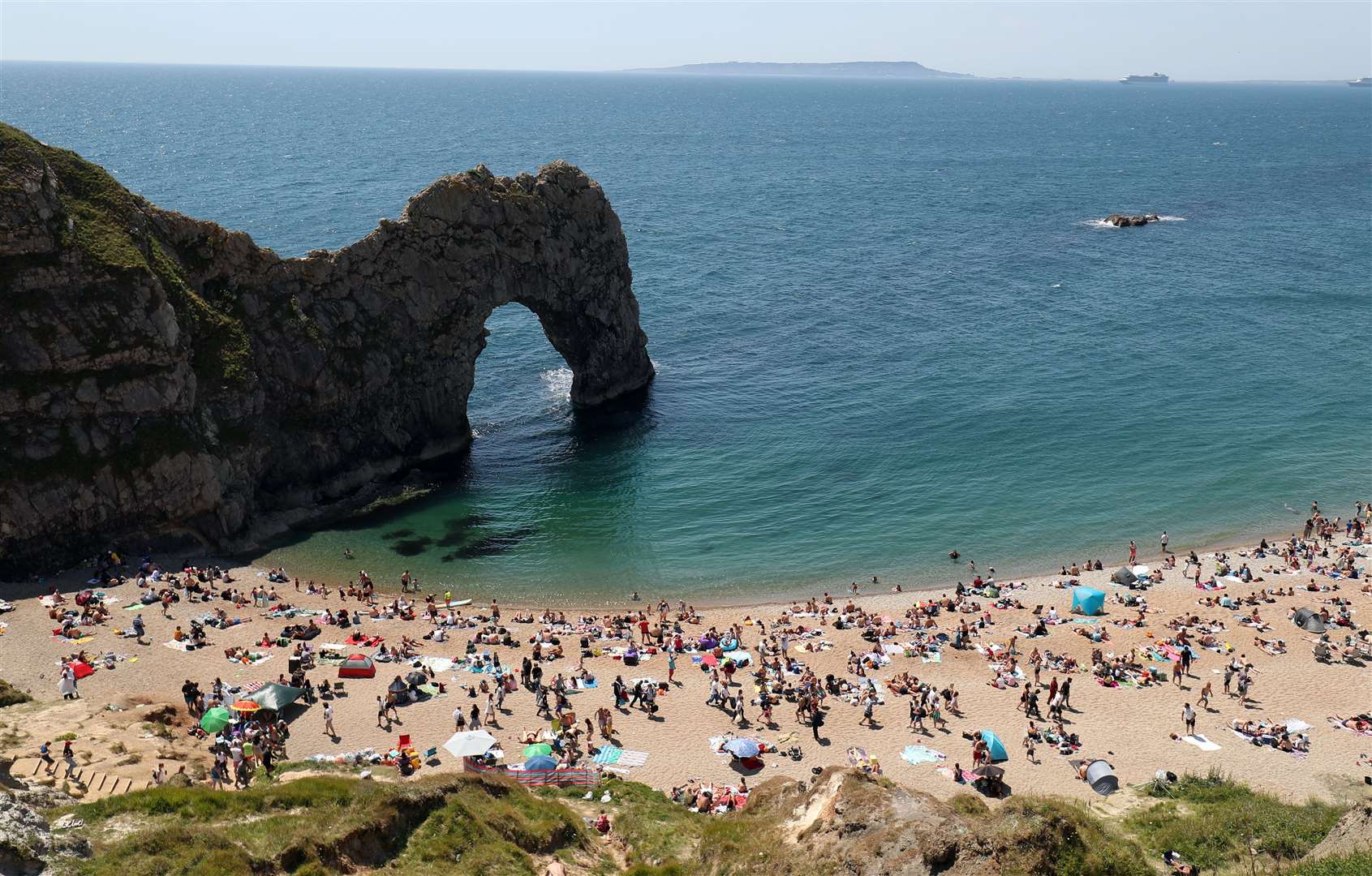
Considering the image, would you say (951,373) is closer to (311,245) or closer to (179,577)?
(179,577)

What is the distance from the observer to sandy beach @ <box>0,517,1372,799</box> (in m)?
36.4

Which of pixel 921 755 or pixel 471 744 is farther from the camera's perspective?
pixel 921 755

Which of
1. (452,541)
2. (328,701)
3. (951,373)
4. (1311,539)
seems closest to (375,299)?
(452,541)

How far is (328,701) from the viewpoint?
4078cm

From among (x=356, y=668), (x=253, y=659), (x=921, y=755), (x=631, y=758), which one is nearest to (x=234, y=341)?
(x=253, y=659)

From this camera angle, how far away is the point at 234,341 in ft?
189

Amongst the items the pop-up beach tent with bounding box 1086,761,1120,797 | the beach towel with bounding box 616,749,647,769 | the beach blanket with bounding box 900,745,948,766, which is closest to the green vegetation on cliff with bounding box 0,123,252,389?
the beach towel with bounding box 616,749,647,769

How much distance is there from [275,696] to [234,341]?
86.2ft

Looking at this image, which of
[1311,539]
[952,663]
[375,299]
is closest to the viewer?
[952,663]

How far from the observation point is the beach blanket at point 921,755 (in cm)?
3728

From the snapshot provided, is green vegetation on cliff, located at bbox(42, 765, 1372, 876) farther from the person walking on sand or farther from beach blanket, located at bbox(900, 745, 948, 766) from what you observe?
beach blanket, located at bbox(900, 745, 948, 766)

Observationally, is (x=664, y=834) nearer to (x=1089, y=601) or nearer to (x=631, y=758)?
(x=631, y=758)

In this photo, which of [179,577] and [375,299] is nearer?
[179,577]

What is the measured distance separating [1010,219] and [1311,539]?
9868cm
